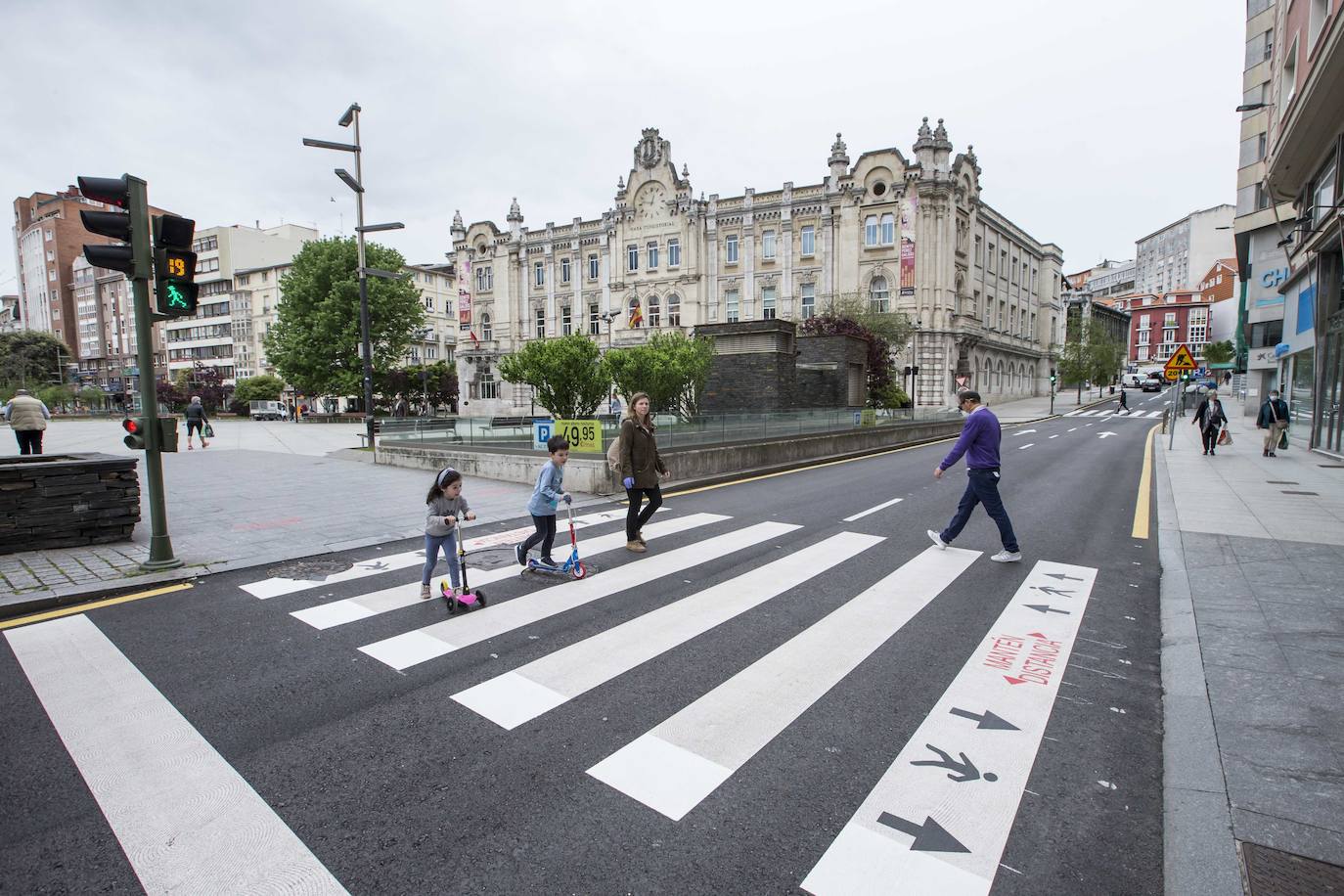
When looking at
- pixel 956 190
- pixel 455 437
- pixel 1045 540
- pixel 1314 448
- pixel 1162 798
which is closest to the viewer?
pixel 1162 798

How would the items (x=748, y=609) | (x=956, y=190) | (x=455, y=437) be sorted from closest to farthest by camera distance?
(x=748, y=609)
(x=455, y=437)
(x=956, y=190)

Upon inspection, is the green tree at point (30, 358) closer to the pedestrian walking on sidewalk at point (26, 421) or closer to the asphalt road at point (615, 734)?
the pedestrian walking on sidewalk at point (26, 421)

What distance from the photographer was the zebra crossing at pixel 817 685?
283 cm

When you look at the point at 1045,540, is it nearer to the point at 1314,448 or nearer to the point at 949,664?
the point at 949,664

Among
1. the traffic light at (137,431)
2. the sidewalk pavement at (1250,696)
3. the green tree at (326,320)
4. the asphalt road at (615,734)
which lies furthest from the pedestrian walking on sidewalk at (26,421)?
Result: the green tree at (326,320)

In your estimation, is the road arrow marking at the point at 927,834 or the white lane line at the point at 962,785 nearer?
the white lane line at the point at 962,785

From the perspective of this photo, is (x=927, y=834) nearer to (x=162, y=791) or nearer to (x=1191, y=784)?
(x=1191, y=784)

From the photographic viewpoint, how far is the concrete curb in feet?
8.38

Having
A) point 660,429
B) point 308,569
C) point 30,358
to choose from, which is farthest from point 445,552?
point 30,358

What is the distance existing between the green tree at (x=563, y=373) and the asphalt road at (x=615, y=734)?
971 cm

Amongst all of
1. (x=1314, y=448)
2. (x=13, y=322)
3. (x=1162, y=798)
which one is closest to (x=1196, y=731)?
(x=1162, y=798)

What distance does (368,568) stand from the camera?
702 cm

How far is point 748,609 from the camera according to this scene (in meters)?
5.66

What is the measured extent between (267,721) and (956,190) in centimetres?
5624
